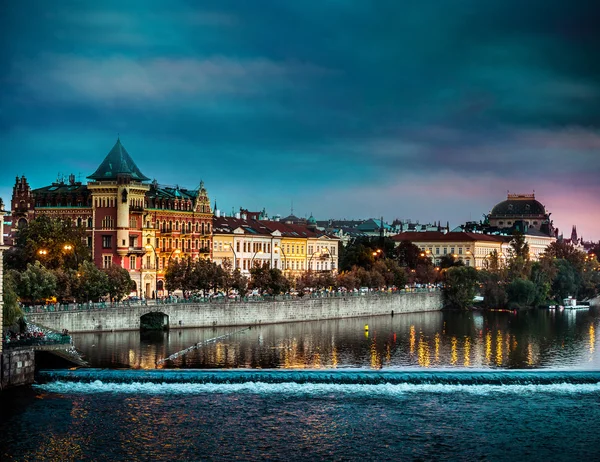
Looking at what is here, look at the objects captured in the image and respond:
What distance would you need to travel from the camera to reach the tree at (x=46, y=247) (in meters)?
106

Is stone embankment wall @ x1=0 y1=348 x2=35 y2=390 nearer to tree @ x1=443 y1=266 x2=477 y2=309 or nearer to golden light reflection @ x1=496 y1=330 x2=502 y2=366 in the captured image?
golden light reflection @ x1=496 y1=330 x2=502 y2=366

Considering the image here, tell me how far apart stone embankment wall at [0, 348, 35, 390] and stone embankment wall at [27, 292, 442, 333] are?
20.0 meters

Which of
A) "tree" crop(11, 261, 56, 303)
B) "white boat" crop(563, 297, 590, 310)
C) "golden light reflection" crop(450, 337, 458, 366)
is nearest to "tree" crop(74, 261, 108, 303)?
"tree" crop(11, 261, 56, 303)

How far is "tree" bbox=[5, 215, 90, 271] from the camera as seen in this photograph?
347 feet

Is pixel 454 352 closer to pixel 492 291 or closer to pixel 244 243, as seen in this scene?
pixel 492 291

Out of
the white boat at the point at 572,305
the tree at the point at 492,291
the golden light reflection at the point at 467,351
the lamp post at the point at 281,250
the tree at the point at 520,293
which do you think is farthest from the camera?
the white boat at the point at 572,305

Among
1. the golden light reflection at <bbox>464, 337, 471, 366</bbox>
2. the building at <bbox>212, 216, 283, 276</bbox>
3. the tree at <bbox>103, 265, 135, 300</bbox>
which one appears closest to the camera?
the golden light reflection at <bbox>464, 337, 471, 366</bbox>

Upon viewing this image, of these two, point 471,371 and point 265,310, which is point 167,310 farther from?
point 471,371

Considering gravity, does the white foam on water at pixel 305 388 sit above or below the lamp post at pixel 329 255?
below

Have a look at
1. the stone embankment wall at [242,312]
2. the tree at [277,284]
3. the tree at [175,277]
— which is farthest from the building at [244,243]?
the tree at [175,277]

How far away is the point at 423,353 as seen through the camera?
282 feet

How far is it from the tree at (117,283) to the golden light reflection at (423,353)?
1080 inches

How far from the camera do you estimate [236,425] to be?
55406 millimetres

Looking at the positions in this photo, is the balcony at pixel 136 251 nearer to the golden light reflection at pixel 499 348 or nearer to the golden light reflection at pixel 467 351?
the golden light reflection at pixel 467 351
